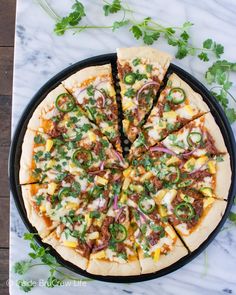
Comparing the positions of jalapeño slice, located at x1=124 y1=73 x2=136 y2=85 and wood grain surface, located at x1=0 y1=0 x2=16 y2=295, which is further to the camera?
wood grain surface, located at x1=0 y1=0 x2=16 y2=295

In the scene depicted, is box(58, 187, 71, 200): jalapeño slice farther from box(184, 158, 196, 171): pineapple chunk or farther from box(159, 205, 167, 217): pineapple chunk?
box(184, 158, 196, 171): pineapple chunk

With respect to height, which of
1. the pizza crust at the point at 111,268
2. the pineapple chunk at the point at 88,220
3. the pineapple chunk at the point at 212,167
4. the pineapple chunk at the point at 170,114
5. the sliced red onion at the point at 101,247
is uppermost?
the pineapple chunk at the point at 170,114

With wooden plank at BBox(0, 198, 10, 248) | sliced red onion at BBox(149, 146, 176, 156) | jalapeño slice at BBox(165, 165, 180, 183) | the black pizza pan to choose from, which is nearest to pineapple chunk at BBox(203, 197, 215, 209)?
the black pizza pan

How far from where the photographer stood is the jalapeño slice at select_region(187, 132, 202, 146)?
13.6 feet

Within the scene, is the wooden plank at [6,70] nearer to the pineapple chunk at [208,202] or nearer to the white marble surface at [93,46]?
the white marble surface at [93,46]

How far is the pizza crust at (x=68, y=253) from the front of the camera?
412 cm

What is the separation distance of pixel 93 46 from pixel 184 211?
4.71 ft

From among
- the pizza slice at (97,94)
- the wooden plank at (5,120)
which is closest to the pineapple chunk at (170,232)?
the pizza slice at (97,94)

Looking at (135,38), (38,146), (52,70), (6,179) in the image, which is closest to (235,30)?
(135,38)

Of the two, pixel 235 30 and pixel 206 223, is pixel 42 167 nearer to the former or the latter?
pixel 206 223

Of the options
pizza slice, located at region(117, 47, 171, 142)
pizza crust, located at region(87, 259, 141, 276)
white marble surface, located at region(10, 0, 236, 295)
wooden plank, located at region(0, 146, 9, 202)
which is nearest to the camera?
pizza crust, located at region(87, 259, 141, 276)

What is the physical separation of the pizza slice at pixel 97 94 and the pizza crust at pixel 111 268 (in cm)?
89

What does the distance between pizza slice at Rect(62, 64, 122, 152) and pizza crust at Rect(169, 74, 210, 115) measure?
45 centimetres

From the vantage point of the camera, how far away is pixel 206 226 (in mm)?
4113
